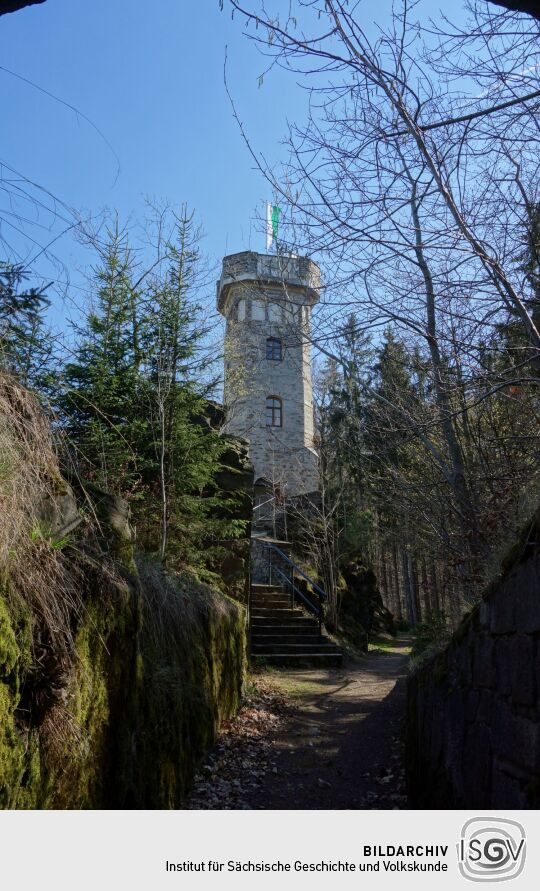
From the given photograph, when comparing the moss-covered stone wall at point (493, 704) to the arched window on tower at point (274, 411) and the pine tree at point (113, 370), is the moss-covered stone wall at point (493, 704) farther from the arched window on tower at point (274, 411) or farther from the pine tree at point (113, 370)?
the arched window on tower at point (274, 411)

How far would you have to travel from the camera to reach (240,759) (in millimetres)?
6082

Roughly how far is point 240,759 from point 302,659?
20.5ft

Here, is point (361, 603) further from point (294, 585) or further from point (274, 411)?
point (274, 411)

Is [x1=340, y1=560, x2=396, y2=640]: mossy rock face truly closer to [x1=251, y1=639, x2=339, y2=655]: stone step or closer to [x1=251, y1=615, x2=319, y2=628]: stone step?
[x1=251, y1=615, x2=319, y2=628]: stone step

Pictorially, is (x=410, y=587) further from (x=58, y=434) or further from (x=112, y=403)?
(x=58, y=434)

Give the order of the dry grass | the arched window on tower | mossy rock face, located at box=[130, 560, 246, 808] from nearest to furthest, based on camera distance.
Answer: the dry grass < mossy rock face, located at box=[130, 560, 246, 808] < the arched window on tower

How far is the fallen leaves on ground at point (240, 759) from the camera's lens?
489cm

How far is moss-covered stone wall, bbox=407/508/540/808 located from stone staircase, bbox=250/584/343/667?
7922 mm

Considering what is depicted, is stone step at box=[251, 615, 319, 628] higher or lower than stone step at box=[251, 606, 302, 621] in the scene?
lower

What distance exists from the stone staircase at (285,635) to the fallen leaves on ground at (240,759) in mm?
3279

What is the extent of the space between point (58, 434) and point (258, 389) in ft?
28.2

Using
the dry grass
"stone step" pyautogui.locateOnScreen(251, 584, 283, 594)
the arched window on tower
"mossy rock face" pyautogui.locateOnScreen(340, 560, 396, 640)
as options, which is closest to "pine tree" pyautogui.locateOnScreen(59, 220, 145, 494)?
the dry grass
